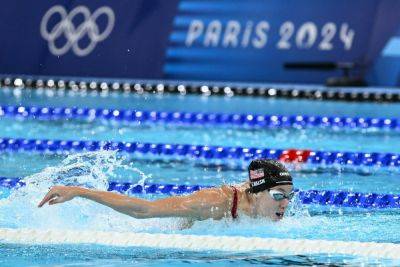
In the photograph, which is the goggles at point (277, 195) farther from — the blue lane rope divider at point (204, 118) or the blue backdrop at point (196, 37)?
the blue backdrop at point (196, 37)

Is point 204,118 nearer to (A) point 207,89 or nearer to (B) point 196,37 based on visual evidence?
(A) point 207,89

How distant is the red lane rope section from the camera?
6.84 m

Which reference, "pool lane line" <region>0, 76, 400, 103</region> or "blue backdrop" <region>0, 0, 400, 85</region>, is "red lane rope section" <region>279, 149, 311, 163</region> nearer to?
"pool lane line" <region>0, 76, 400, 103</region>

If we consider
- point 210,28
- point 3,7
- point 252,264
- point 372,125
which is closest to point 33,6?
point 3,7

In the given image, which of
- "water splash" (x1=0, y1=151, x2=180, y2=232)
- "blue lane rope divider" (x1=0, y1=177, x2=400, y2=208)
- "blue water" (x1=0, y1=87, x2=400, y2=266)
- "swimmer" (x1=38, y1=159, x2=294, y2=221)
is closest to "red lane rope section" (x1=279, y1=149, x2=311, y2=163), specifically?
"blue water" (x1=0, y1=87, x2=400, y2=266)

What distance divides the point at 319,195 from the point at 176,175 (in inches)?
49.3

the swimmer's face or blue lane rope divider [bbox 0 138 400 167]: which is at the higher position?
blue lane rope divider [bbox 0 138 400 167]

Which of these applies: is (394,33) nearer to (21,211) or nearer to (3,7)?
(3,7)

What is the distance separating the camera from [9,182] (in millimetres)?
5785

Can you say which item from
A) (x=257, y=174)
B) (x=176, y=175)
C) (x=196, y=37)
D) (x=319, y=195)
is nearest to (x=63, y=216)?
(x=257, y=174)

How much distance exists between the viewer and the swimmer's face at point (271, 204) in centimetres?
439

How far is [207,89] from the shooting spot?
10.9m

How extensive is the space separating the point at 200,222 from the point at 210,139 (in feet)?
11.1

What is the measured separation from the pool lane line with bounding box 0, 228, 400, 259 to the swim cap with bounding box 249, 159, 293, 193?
23 cm
